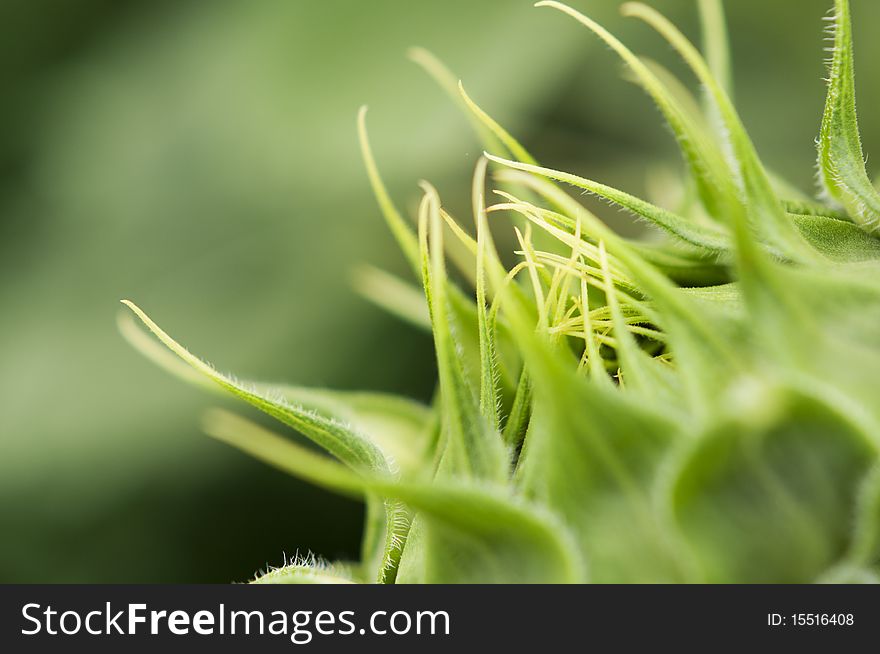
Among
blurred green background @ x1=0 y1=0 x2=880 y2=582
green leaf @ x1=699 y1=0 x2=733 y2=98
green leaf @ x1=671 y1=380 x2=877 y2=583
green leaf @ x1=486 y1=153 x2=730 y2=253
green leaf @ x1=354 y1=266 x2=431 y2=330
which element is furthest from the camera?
blurred green background @ x1=0 y1=0 x2=880 y2=582

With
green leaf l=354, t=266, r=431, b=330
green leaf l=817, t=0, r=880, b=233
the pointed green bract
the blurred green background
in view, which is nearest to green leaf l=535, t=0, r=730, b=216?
the pointed green bract

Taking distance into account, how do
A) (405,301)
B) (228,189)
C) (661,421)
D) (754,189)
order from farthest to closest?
(228,189), (405,301), (754,189), (661,421)

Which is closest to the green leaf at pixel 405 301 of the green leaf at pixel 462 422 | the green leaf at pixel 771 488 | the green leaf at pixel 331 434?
the green leaf at pixel 331 434

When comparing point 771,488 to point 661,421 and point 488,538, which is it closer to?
point 661,421

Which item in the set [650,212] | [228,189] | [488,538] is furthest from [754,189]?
[228,189]

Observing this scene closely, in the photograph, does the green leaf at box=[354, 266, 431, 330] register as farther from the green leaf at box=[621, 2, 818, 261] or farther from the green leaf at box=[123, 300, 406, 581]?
the green leaf at box=[621, 2, 818, 261]
